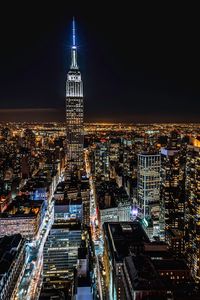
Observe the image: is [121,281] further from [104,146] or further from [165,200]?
[104,146]

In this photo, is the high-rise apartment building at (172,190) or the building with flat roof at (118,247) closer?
the building with flat roof at (118,247)

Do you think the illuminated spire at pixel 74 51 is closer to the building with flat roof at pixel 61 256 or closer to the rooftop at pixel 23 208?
the rooftop at pixel 23 208

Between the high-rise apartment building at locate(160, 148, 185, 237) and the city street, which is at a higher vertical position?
the high-rise apartment building at locate(160, 148, 185, 237)

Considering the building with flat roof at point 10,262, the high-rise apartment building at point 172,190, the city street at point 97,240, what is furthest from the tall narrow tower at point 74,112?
the building with flat roof at point 10,262

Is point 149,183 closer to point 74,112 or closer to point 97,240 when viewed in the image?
point 97,240

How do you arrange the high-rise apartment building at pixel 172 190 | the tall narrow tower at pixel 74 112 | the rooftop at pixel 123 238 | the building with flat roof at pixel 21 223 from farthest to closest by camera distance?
the tall narrow tower at pixel 74 112, the building with flat roof at pixel 21 223, the high-rise apartment building at pixel 172 190, the rooftop at pixel 123 238

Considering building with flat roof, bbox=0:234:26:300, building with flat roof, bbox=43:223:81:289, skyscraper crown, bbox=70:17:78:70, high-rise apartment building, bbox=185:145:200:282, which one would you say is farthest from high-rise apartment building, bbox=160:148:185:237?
skyscraper crown, bbox=70:17:78:70

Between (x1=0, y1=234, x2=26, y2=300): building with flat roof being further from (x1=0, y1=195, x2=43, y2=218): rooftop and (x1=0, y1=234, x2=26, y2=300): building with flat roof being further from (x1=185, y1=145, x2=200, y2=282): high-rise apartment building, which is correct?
(x1=185, y1=145, x2=200, y2=282): high-rise apartment building

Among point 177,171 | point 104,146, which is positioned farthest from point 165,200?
point 104,146
